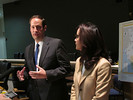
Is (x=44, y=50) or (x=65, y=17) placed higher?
(x=65, y=17)

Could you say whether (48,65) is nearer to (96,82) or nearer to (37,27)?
(37,27)

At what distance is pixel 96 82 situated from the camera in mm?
1142

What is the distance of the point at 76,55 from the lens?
4984mm

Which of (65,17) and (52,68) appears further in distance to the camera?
(65,17)

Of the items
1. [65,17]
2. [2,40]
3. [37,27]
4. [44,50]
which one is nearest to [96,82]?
[44,50]

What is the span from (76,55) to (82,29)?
383cm

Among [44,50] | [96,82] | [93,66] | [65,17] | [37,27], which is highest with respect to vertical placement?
[65,17]

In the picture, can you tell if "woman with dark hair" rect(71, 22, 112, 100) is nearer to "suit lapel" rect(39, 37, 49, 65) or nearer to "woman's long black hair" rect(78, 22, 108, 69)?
"woman's long black hair" rect(78, 22, 108, 69)

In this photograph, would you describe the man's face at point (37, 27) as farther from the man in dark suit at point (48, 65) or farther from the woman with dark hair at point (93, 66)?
the woman with dark hair at point (93, 66)

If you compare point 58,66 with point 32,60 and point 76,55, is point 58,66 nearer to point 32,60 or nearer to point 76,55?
point 32,60

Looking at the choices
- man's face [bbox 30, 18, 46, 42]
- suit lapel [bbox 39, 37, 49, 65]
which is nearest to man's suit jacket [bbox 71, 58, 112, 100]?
suit lapel [bbox 39, 37, 49, 65]

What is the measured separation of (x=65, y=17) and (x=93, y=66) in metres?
4.77

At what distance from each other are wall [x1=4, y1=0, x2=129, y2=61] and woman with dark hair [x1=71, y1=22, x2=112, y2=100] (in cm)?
325

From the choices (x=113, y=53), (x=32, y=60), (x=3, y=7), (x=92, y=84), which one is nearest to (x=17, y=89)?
(x=32, y=60)
